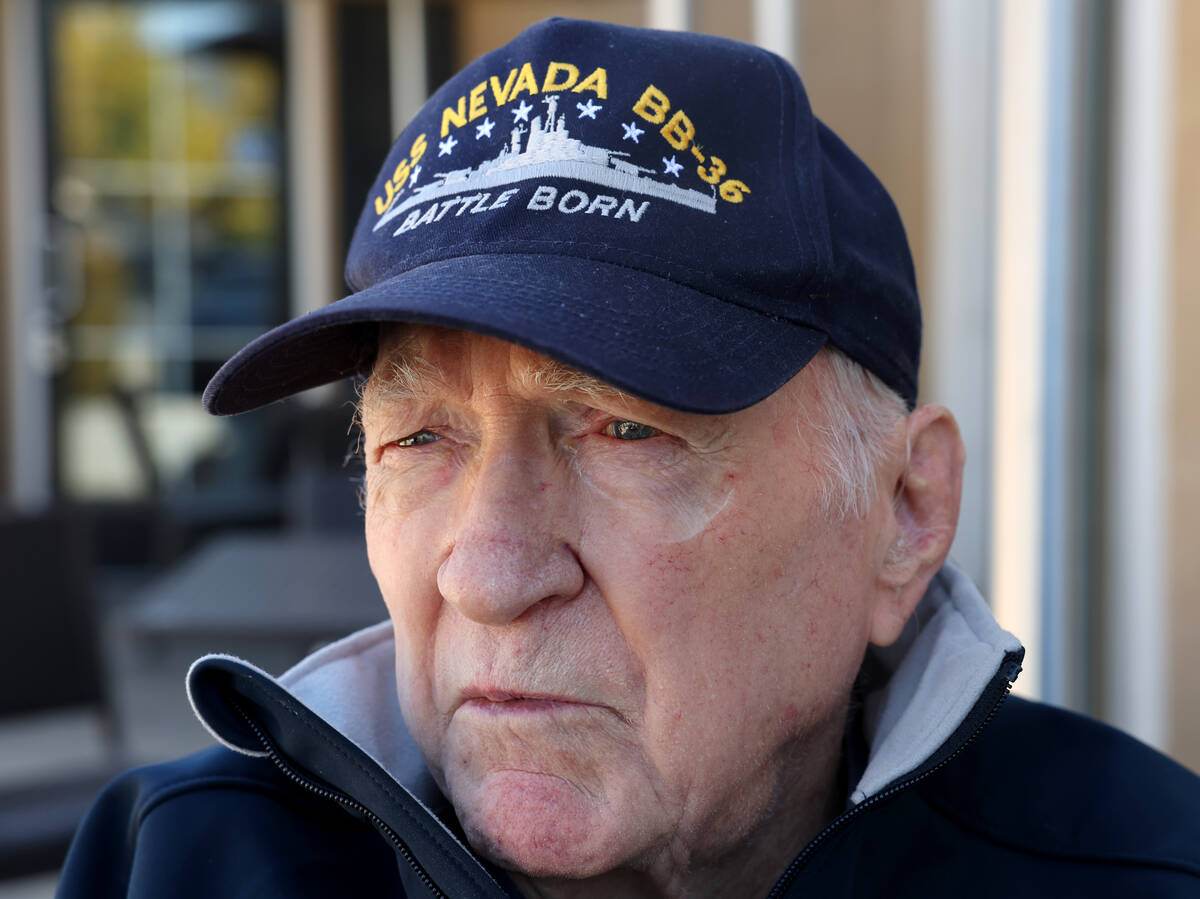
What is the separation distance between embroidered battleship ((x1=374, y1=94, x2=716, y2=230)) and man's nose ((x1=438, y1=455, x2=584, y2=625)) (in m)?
0.24

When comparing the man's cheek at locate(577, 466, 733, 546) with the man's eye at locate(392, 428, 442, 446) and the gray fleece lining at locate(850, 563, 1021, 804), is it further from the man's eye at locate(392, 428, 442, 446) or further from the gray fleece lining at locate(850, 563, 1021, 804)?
the gray fleece lining at locate(850, 563, 1021, 804)

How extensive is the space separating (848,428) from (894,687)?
12.3 inches

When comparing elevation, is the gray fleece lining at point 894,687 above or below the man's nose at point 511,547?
below

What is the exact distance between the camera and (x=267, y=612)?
8.90ft

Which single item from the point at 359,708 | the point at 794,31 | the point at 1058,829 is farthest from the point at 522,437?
the point at 794,31

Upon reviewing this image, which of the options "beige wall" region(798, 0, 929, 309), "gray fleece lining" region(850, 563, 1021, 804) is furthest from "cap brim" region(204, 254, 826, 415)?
"beige wall" region(798, 0, 929, 309)

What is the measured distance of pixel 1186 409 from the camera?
187 centimetres

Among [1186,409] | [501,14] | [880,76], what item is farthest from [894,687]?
[501,14]

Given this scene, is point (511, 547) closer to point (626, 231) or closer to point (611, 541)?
point (611, 541)

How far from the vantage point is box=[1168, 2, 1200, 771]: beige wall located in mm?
1845

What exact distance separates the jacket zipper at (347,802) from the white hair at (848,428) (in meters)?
0.47

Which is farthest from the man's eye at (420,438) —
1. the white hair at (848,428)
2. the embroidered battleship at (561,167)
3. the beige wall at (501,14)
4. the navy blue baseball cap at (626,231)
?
the beige wall at (501,14)

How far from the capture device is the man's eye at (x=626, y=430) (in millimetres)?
1097

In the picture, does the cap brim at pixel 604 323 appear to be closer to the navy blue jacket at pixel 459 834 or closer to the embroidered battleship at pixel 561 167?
the embroidered battleship at pixel 561 167
